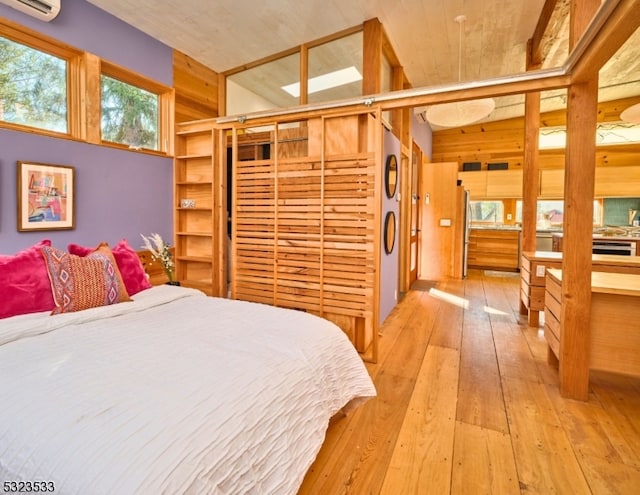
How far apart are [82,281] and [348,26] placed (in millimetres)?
3285

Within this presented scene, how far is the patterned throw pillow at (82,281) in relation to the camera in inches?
77.2

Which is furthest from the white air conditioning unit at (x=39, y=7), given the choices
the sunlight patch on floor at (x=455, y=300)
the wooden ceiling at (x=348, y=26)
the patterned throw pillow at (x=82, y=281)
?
the sunlight patch on floor at (x=455, y=300)

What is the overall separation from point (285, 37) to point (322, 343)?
10.7 feet

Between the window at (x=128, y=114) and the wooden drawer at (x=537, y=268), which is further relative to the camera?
the wooden drawer at (x=537, y=268)

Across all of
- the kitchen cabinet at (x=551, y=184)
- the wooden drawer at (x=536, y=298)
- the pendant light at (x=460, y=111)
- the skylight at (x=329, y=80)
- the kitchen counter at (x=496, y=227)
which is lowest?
the wooden drawer at (x=536, y=298)

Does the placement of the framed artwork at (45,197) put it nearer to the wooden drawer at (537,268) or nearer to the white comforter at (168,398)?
the white comforter at (168,398)

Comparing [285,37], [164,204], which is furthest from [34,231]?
[285,37]

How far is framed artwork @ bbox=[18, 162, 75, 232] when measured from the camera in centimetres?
257

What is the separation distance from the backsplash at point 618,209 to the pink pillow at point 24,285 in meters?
8.58

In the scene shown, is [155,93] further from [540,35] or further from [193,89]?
[540,35]

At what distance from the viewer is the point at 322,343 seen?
177 centimetres

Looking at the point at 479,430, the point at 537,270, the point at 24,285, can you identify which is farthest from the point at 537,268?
the point at 24,285

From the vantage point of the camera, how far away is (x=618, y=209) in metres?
6.54

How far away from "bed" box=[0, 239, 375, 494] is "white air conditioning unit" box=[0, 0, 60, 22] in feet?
7.39
